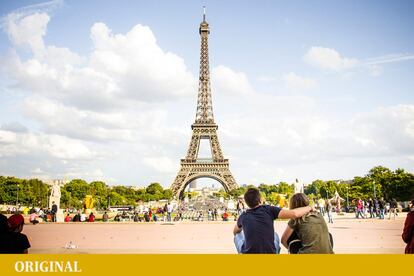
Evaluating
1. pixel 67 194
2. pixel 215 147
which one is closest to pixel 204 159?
pixel 215 147

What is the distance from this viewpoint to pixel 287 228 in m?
4.31

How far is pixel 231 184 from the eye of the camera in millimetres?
66688

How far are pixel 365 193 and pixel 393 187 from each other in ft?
21.0

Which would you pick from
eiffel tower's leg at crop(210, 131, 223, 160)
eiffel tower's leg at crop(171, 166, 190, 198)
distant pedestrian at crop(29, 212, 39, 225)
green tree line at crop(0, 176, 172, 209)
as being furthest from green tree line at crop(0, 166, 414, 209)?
distant pedestrian at crop(29, 212, 39, 225)

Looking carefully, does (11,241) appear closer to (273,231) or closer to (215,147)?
(273,231)

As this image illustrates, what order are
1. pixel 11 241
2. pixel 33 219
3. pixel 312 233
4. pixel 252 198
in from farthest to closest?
pixel 33 219
pixel 11 241
pixel 252 198
pixel 312 233

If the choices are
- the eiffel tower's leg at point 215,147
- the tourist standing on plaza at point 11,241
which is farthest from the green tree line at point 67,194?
the tourist standing on plaza at point 11,241

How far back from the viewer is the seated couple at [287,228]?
13.4ft

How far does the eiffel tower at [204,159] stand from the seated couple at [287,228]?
61107 mm

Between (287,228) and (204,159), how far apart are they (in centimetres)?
6503
